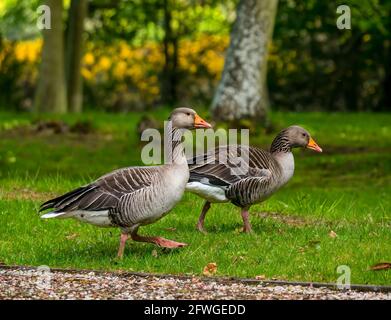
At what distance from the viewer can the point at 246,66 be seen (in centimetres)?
2184

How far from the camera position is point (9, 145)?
20578mm

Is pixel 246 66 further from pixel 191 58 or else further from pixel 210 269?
pixel 210 269

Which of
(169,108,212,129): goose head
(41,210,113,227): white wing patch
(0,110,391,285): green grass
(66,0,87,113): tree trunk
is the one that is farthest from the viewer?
(66,0,87,113): tree trunk

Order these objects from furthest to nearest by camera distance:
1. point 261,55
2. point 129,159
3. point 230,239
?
point 261,55
point 129,159
point 230,239

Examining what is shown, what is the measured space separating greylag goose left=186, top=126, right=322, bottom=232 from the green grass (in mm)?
422

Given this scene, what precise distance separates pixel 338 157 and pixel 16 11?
15.9 metres

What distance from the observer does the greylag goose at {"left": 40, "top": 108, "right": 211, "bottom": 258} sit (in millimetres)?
9648

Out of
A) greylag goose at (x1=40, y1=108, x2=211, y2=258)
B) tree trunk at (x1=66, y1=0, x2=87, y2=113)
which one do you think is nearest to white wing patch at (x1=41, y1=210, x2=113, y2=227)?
greylag goose at (x1=40, y1=108, x2=211, y2=258)

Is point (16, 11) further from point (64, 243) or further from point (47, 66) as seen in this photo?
point (64, 243)

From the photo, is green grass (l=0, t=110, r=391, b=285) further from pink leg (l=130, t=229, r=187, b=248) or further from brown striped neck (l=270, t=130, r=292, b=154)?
brown striped neck (l=270, t=130, r=292, b=154)

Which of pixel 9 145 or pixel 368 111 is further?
pixel 368 111

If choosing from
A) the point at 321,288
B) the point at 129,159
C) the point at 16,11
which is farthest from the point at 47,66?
the point at 321,288
